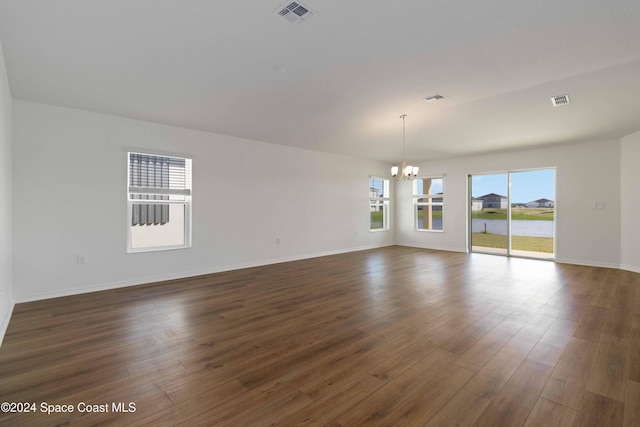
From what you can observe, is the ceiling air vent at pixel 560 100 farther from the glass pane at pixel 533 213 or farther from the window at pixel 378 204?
the window at pixel 378 204

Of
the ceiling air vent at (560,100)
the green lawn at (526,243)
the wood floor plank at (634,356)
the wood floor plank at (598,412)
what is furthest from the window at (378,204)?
the wood floor plank at (598,412)

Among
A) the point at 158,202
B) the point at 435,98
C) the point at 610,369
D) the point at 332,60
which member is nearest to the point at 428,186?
the point at 435,98

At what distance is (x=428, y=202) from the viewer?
851cm

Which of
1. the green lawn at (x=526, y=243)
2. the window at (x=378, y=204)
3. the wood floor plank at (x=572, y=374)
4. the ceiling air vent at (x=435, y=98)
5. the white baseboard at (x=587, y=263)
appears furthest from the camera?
the window at (x=378, y=204)

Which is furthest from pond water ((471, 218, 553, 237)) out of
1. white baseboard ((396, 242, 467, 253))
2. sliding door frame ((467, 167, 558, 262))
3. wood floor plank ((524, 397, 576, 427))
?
wood floor plank ((524, 397, 576, 427))

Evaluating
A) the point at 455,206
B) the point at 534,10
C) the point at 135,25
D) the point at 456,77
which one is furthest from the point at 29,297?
the point at 455,206

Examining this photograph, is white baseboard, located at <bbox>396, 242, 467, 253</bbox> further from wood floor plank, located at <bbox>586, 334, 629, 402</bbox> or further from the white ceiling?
wood floor plank, located at <bbox>586, 334, 629, 402</bbox>

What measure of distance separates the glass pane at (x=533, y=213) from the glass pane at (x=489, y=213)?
202 mm

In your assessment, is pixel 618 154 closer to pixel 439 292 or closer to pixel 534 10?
pixel 439 292

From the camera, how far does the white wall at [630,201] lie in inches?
207

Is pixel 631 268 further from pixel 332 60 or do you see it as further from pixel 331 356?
pixel 332 60

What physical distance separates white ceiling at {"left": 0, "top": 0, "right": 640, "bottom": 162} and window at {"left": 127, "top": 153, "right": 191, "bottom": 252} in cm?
75

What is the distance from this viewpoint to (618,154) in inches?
222

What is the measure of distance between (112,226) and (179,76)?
2606mm
